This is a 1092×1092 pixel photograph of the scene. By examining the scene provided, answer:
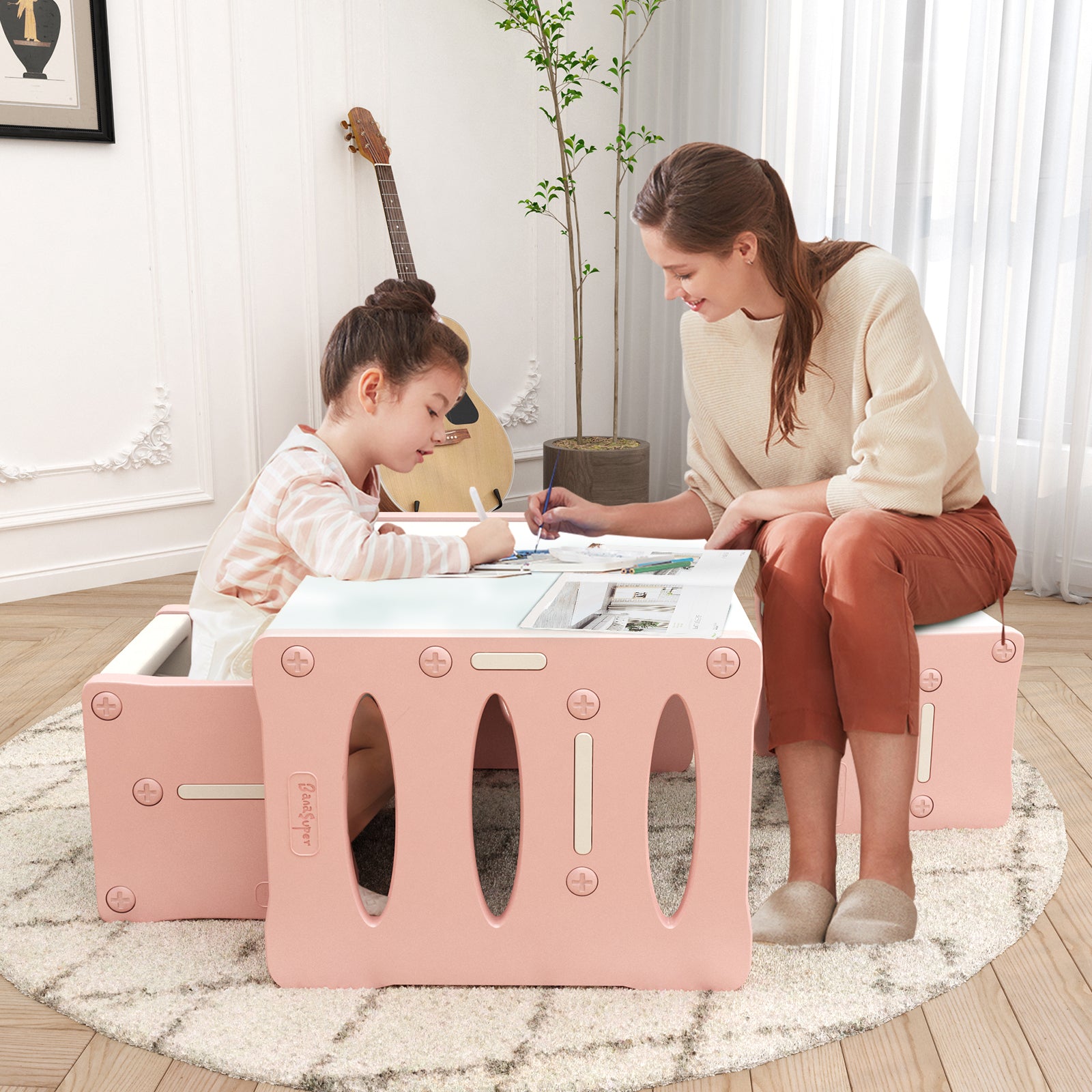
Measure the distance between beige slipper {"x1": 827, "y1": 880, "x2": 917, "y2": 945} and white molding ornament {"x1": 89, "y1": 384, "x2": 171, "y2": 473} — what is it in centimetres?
221

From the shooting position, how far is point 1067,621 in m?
2.46

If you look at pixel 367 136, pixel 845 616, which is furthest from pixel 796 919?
pixel 367 136

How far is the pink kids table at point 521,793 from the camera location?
1055 millimetres

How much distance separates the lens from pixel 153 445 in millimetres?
2863

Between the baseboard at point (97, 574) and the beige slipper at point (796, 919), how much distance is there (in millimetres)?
2110

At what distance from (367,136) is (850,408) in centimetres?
196

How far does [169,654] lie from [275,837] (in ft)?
1.45

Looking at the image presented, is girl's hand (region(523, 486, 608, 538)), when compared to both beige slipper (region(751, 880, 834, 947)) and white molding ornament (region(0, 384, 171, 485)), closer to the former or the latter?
beige slipper (region(751, 880, 834, 947))

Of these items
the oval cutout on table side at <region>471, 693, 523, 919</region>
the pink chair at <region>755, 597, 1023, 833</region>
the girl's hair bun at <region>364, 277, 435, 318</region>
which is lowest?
the oval cutout on table side at <region>471, 693, 523, 919</region>

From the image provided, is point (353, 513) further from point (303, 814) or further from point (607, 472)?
point (607, 472)

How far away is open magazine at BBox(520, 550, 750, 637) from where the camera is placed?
3.49 feet

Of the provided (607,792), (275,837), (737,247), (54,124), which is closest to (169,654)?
(275,837)

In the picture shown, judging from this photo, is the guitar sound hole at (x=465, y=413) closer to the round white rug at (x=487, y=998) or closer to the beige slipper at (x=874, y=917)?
the round white rug at (x=487, y=998)

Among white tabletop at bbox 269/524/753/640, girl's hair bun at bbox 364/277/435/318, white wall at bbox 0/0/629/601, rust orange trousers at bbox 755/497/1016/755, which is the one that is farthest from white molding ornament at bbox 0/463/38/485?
rust orange trousers at bbox 755/497/1016/755
